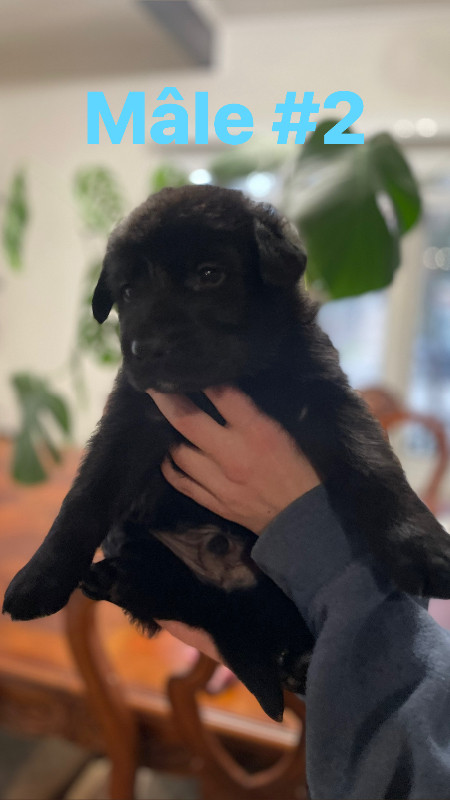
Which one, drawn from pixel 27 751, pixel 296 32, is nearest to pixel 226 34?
pixel 296 32

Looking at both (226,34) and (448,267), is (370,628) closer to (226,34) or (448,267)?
(448,267)

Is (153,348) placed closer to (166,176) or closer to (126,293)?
(126,293)

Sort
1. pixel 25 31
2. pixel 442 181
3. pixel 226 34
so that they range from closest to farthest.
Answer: pixel 25 31, pixel 226 34, pixel 442 181

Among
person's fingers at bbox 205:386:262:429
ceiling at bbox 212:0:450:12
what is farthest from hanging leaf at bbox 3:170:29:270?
person's fingers at bbox 205:386:262:429

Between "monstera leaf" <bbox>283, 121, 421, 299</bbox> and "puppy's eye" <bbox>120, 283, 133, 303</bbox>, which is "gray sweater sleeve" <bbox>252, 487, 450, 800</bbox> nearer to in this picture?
"puppy's eye" <bbox>120, 283, 133, 303</bbox>

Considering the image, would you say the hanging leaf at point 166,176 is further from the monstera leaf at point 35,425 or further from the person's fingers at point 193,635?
the person's fingers at point 193,635

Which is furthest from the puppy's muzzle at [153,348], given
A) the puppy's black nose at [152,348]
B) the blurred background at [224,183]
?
the blurred background at [224,183]

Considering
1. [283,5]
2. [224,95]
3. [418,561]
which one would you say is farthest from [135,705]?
[283,5]
